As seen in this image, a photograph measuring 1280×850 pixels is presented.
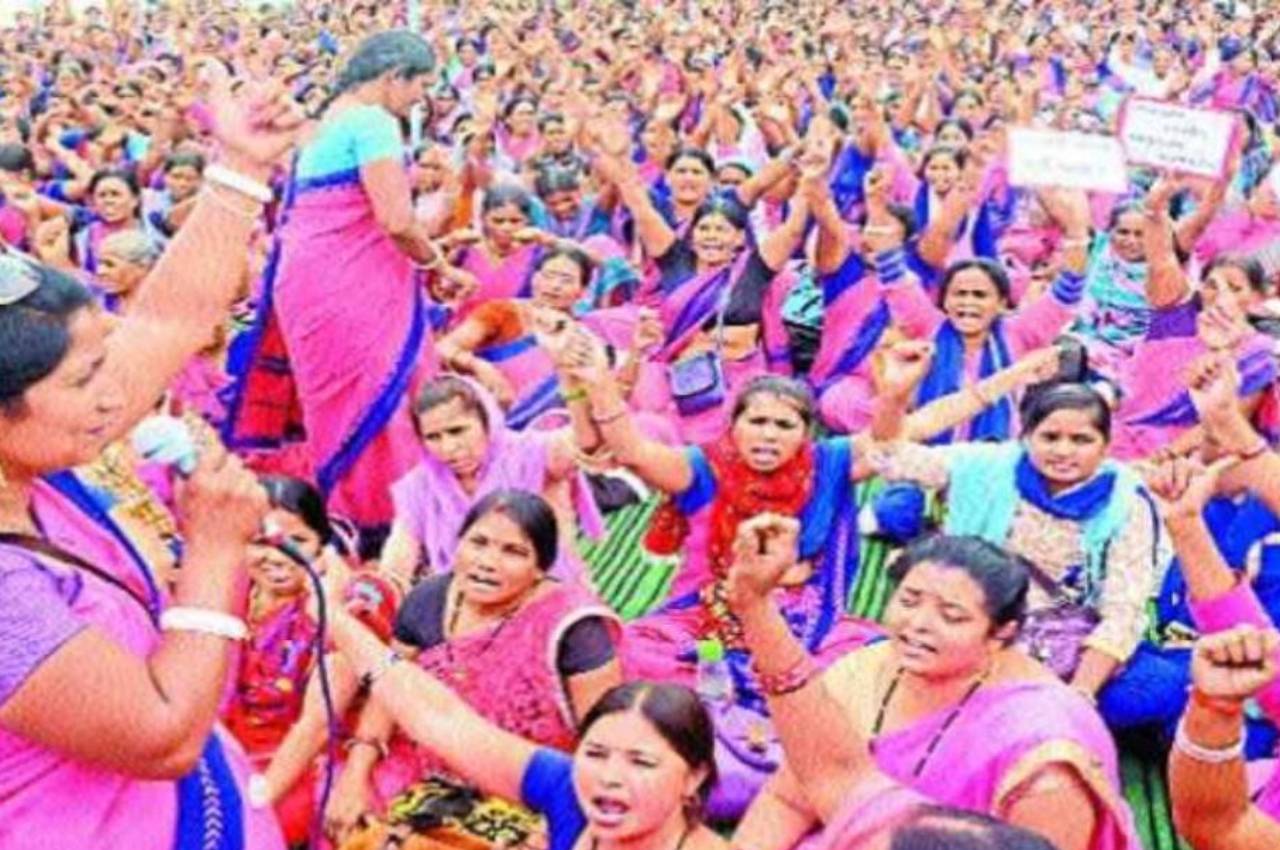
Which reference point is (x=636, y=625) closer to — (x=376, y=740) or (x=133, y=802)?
(x=376, y=740)

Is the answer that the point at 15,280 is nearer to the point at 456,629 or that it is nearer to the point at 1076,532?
the point at 456,629

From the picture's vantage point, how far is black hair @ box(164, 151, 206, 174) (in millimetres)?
5848

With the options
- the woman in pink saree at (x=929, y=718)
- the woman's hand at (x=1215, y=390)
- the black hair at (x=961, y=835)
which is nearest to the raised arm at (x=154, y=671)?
the black hair at (x=961, y=835)

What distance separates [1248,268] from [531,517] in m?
2.48

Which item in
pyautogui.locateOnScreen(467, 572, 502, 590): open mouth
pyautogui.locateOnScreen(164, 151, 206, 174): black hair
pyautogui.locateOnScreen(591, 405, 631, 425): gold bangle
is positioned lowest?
pyautogui.locateOnScreen(164, 151, 206, 174): black hair

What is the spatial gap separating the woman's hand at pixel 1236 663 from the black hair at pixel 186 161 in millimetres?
4590

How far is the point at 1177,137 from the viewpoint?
458cm

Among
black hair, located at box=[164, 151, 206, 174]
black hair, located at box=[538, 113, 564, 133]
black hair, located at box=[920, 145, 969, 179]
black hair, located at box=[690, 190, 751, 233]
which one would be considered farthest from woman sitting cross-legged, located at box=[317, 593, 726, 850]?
black hair, located at box=[538, 113, 564, 133]

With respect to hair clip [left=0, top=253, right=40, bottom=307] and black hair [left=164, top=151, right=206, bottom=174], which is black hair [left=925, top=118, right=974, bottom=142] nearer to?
black hair [left=164, top=151, right=206, bottom=174]

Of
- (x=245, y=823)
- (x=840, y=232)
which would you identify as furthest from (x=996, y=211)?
(x=245, y=823)

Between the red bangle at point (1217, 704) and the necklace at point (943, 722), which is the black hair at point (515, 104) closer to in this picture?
the necklace at point (943, 722)

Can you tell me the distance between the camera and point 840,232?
491 cm

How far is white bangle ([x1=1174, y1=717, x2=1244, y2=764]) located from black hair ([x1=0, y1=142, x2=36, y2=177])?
197 inches

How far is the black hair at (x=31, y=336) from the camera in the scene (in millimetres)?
1397
